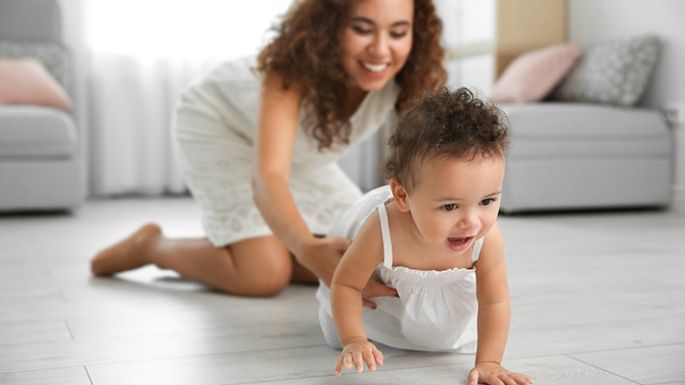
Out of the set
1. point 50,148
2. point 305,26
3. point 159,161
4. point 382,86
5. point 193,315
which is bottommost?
point 159,161

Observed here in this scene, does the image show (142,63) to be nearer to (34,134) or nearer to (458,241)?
(34,134)

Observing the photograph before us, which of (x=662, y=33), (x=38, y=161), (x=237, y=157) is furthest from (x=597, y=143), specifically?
(x=38, y=161)

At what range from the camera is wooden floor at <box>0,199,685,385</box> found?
3.91 feet

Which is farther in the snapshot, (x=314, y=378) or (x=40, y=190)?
(x=40, y=190)

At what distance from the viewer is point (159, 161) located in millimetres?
4488

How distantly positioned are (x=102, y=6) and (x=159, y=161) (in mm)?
817

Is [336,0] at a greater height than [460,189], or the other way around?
[336,0]

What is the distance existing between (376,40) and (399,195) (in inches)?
22.6

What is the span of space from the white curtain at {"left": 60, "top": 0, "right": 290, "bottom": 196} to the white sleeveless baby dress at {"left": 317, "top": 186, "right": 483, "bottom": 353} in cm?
325

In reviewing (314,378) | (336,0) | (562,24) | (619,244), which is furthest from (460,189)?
(562,24)

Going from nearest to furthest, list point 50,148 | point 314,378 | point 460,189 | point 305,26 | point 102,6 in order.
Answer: point 460,189, point 314,378, point 305,26, point 50,148, point 102,6

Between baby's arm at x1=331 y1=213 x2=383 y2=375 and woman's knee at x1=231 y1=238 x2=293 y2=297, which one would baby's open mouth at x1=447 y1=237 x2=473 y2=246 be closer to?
baby's arm at x1=331 y1=213 x2=383 y2=375

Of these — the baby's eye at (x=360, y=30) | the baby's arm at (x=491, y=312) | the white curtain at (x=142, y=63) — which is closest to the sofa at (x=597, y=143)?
the white curtain at (x=142, y=63)

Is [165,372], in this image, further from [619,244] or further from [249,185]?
[619,244]
